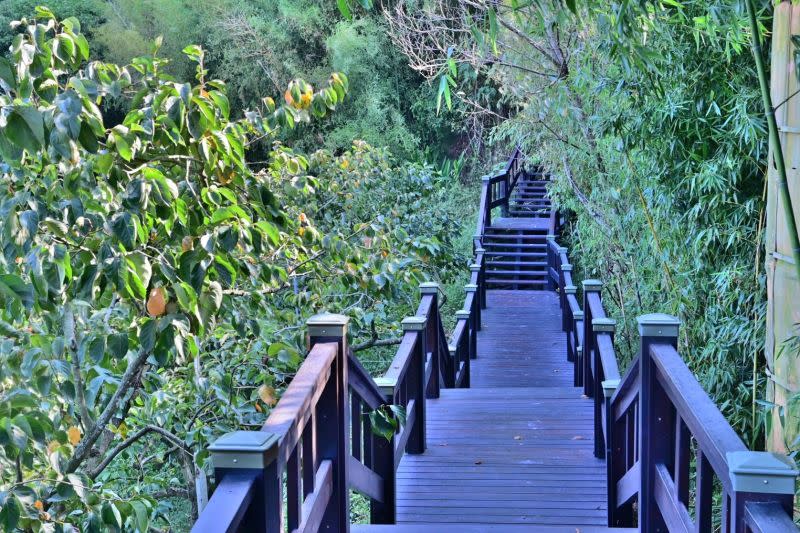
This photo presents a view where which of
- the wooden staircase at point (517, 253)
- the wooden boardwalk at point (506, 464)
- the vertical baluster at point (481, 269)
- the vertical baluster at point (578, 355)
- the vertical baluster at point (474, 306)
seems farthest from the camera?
the wooden staircase at point (517, 253)

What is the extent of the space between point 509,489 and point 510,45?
6.10 metres

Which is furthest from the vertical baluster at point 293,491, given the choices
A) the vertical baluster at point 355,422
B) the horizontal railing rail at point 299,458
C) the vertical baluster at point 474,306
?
the vertical baluster at point 474,306

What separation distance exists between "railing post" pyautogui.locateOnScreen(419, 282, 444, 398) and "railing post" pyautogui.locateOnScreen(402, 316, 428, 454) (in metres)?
0.84

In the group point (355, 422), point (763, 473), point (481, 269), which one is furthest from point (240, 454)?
point (481, 269)

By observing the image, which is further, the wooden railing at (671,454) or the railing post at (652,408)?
the railing post at (652,408)

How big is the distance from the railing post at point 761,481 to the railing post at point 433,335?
376cm

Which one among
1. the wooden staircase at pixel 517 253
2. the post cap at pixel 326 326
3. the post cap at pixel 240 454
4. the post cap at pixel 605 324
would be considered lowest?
the wooden staircase at pixel 517 253

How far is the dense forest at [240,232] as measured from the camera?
2.31 meters

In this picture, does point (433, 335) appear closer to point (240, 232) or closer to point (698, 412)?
point (240, 232)

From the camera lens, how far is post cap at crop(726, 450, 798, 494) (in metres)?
1.37

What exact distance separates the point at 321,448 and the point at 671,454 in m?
1.00

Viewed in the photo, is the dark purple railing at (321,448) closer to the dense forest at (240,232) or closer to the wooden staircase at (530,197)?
the dense forest at (240,232)

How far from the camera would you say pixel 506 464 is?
167 inches

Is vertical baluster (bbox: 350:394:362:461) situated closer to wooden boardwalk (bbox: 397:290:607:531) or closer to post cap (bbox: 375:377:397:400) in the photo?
post cap (bbox: 375:377:397:400)
